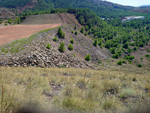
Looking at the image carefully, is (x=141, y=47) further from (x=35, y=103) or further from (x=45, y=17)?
(x=35, y=103)

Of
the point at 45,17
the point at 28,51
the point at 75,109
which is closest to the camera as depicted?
the point at 75,109

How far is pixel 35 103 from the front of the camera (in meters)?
3.17

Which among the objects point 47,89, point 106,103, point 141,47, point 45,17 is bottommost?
point 141,47

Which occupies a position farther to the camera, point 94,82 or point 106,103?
point 94,82

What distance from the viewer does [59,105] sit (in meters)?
3.25

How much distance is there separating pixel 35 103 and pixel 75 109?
3.77 ft

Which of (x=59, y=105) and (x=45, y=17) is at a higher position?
(x=59, y=105)

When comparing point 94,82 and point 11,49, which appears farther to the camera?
point 11,49

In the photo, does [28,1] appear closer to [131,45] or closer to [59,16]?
[59,16]

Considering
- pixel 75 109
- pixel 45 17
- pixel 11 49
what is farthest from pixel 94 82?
pixel 45 17

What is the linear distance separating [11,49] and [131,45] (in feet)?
177

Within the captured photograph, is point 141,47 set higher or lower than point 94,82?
lower

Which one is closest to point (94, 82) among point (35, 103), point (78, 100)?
point (78, 100)

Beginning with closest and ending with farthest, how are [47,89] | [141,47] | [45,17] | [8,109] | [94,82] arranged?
[8,109]
[47,89]
[94,82]
[45,17]
[141,47]
